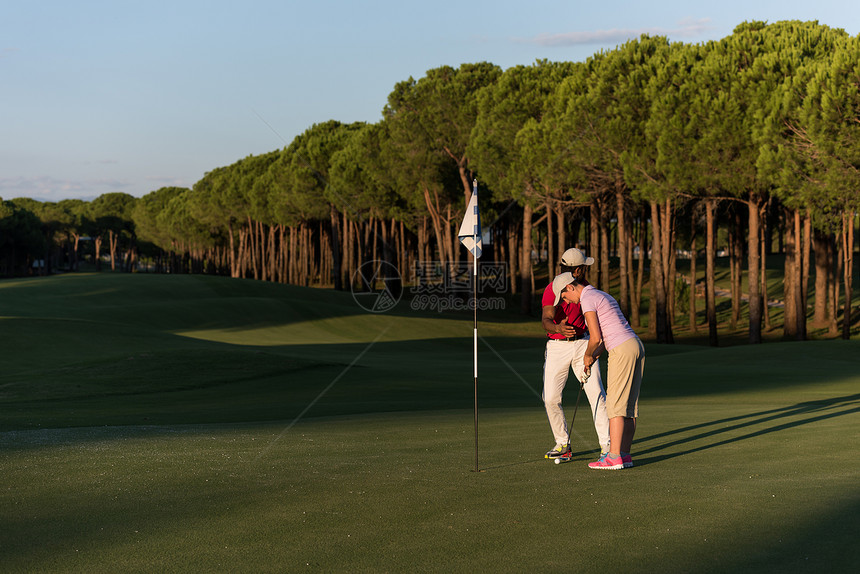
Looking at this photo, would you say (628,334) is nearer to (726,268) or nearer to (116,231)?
(726,268)

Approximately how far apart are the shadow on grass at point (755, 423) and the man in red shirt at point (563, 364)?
0.80 metres

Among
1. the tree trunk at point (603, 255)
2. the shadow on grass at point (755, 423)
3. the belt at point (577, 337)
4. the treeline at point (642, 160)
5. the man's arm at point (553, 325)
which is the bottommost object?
the shadow on grass at point (755, 423)

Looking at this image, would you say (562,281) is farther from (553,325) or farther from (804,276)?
(804,276)

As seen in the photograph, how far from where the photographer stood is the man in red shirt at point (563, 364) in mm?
9133

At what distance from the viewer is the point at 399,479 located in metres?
8.12

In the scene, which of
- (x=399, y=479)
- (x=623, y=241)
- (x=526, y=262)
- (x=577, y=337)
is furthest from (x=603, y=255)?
(x=399, y=479)

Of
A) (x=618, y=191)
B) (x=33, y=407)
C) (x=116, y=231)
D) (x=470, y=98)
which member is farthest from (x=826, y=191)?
(x=116, y=231)

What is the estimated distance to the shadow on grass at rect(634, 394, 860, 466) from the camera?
9.87 m

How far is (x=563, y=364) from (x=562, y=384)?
25 centimetres

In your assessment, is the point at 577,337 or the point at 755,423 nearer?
the point at 577,337

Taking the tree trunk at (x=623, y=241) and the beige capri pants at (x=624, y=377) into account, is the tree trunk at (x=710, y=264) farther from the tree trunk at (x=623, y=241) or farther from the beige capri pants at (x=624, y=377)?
the beige capri pants at (x=624, y=377)

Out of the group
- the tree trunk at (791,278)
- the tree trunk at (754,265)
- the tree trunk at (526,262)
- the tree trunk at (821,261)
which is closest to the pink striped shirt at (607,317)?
the tree trunk at (754,265)

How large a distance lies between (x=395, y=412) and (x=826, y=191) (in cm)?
2261

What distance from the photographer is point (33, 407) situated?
16062 millimetres
